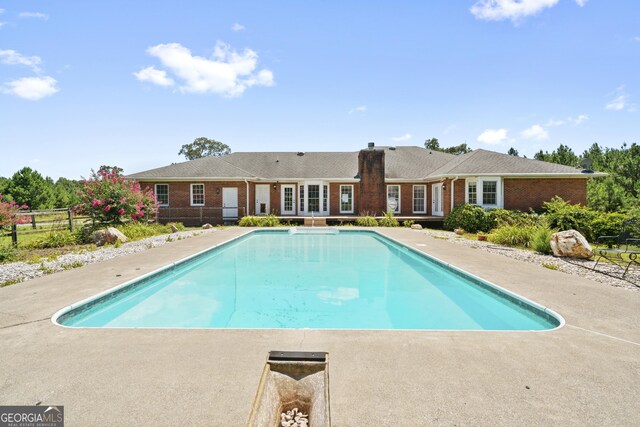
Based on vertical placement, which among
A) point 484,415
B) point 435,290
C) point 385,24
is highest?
point 385,24

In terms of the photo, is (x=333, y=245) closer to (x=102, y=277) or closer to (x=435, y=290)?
(x=435, y=290)

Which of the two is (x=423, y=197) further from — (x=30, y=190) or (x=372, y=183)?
(x=30, y=190)

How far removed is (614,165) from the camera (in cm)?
1988

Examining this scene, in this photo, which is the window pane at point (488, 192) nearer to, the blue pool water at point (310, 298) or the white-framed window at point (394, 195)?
the white-framed window at point (394, 195)

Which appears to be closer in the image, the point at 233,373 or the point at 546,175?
the point at 233,373

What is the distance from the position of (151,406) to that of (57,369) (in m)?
1.40

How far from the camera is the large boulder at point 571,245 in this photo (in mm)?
9219

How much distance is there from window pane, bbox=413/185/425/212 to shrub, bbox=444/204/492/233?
515 cm

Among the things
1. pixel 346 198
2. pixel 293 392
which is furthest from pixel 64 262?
pixel 346 198

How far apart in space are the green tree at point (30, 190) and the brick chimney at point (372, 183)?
1187 inches

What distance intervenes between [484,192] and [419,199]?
205 inches

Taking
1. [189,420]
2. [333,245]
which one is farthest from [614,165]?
[189,420]

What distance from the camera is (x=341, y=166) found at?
2395cm

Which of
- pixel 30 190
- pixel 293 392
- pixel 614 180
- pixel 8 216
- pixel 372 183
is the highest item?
pixel 30 190
